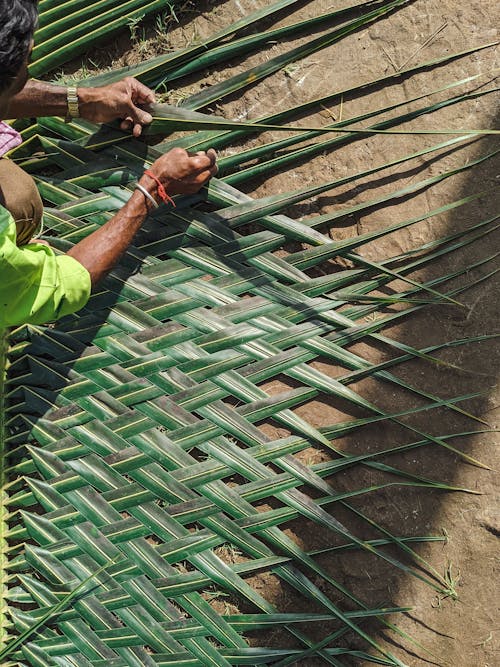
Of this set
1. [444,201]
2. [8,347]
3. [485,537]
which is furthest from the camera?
[8,347]

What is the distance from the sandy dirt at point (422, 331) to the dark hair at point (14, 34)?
0.72 metres

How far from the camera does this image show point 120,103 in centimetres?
172

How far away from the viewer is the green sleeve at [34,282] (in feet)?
4.35

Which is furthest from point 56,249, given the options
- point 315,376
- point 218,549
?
point 218,549

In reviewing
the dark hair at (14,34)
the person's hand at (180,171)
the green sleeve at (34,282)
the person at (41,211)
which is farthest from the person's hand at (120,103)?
the dark hair at (14,34)

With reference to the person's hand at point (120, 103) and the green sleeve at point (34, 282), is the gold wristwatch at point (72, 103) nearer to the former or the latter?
the person's hand at point (120, 103)

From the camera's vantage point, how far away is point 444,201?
67.6 inches

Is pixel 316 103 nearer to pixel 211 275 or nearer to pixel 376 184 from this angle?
pixel 376 184

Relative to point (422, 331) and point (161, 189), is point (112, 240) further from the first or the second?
point (422, 331)

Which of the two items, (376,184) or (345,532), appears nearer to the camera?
(345,532)

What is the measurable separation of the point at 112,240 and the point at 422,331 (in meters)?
0.74

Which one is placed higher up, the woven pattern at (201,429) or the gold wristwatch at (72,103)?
the gold wristwatch at (72,103)

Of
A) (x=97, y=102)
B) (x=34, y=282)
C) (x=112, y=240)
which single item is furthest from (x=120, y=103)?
(x=34, y=282)

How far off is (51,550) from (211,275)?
755 mm
